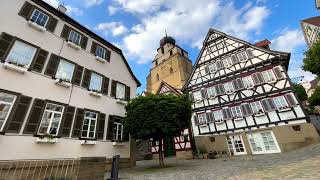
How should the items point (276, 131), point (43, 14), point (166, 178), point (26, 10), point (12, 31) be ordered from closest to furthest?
point (166, 178) < point (12, 31) < point (26, 10) < point (43, 14) < point (276, 131)

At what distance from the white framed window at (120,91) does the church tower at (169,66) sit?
26.3 meters

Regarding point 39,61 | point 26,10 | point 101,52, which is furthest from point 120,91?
point 26,10

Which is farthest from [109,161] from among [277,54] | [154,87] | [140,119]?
[154,87]

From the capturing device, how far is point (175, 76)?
146ft

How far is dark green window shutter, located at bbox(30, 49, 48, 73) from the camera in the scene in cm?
1078

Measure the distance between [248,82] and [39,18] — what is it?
1894 cm

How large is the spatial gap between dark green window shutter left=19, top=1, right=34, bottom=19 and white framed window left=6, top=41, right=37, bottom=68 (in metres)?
1.92

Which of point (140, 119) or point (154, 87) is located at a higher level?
point (154, 87)

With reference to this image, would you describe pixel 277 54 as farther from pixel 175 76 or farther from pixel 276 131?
pixel 175 76

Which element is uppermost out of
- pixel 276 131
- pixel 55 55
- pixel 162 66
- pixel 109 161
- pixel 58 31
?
pixel 162 66

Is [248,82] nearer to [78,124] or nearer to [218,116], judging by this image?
[218,116]

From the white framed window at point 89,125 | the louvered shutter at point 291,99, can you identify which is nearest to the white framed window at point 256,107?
the louvered shutter at point 291,99

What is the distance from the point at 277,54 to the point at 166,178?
17000 millimetres

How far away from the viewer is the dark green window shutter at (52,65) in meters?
11.4
